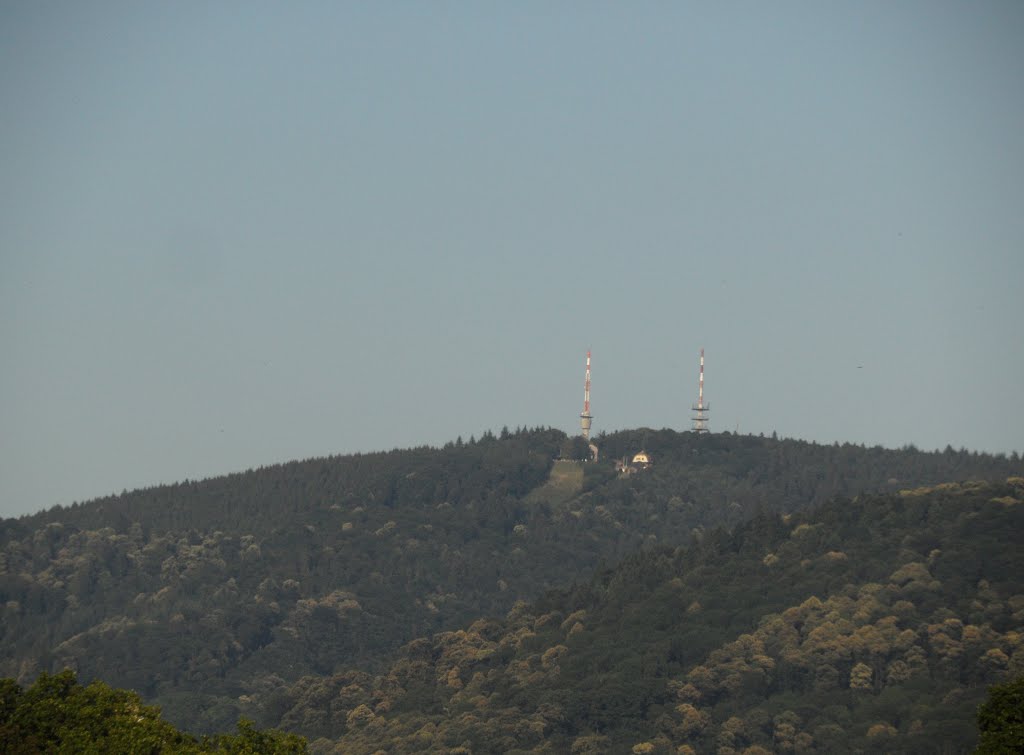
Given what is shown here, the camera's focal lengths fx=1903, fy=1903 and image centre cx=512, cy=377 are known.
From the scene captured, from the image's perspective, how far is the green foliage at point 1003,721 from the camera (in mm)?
77750

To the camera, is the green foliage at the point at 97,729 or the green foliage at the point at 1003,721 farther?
the green foliage at the point at 97,729

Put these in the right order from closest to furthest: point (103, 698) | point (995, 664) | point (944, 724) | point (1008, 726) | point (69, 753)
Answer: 1. point (1008, 726)
2. point (69, 753)
3. point (103, 698)
4. point (944, 724)
5. point (995, 664)

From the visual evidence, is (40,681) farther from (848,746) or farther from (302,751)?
(848,746)

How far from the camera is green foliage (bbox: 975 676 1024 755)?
7775 centimetres

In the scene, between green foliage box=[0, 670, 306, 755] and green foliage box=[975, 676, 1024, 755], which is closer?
green foliage box=[975, 676, 1024, 755]

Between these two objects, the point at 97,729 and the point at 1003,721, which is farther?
the point at 97,729

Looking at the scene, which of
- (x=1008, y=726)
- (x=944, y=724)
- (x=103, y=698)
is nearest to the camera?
(x=1008, y=726)

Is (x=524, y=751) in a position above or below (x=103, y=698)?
below

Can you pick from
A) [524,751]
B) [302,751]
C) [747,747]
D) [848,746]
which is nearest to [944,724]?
[848,746]

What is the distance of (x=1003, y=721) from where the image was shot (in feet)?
260

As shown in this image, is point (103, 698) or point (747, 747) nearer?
point (103, 698)

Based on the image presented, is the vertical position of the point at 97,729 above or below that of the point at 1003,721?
below

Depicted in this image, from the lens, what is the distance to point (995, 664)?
19875 centimetres

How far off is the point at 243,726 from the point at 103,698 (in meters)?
8.82
